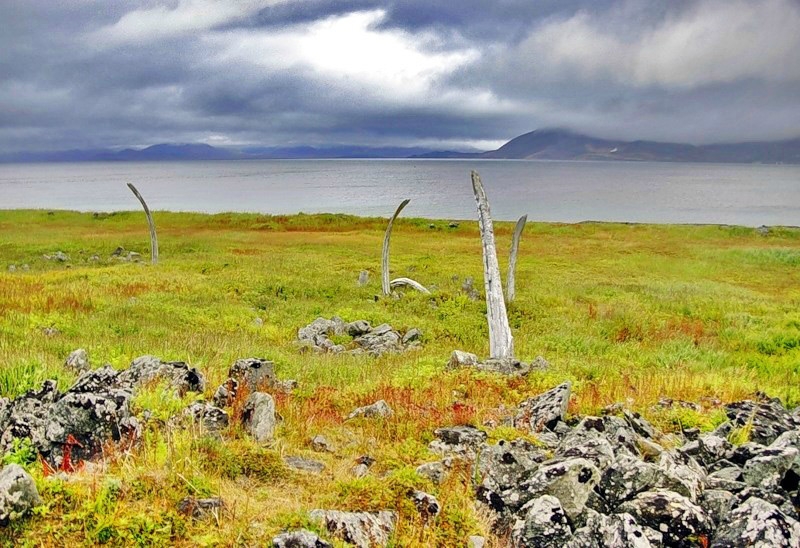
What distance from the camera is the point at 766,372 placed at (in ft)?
47.6

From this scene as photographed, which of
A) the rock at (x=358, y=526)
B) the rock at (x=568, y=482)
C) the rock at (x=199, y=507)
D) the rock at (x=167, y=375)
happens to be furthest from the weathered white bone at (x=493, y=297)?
the rock at (x=199, y=507)

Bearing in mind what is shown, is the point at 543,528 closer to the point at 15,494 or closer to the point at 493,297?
the point at 15,494

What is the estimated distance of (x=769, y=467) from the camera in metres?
5.50

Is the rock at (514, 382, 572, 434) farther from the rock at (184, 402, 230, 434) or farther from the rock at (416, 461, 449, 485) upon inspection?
the rock at (184, 402, 230, 434)

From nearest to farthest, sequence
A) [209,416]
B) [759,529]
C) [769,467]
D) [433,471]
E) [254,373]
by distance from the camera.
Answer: [759,529], [769,467], [433,471], [209,416], [254,373]

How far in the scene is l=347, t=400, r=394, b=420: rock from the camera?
7.78 m

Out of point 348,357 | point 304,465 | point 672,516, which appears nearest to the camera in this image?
point 672,516

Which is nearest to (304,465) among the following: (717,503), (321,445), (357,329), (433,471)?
(321,445)

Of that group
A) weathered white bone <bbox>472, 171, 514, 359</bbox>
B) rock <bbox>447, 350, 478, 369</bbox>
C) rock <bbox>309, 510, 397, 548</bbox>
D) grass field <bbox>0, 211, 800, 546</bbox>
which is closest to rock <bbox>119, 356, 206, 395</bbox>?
grass field <bbox>0, 211, 800, 546</bbox>

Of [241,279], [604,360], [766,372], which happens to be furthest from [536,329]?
[241,279]

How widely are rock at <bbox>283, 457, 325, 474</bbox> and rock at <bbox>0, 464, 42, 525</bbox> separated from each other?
2237 mm

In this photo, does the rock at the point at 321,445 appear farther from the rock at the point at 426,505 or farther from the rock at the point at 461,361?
the rock at the point at 461,361

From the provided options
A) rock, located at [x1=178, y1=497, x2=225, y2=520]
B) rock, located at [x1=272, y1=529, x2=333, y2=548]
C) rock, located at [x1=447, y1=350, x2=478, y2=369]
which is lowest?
rock, located at [x1=447, y1=350, x2=478, y2=369]

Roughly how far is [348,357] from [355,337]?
3.82m
